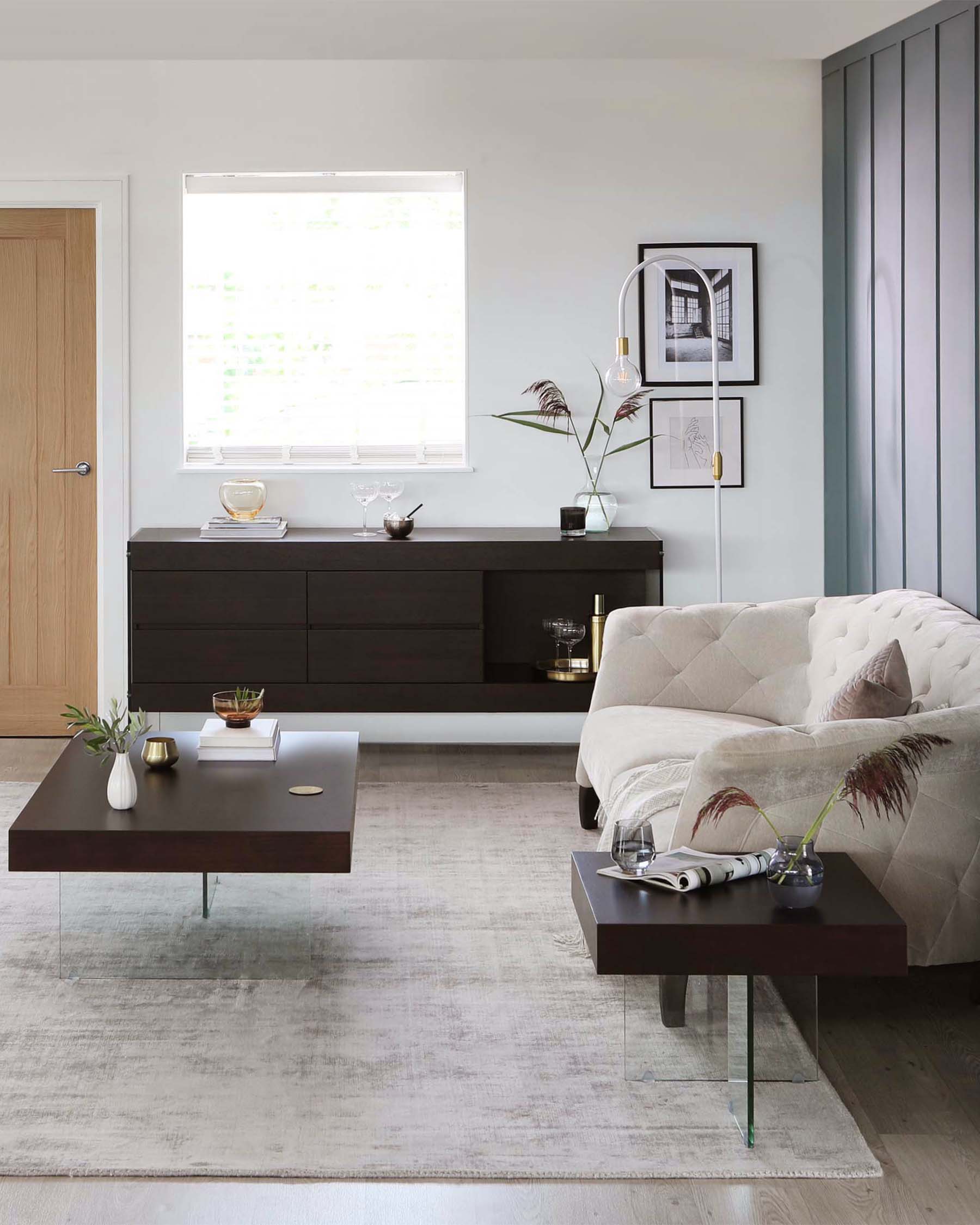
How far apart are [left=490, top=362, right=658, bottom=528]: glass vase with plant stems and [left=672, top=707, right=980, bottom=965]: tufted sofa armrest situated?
263 cm

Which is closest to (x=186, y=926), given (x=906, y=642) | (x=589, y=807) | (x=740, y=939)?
(x=589, y=807)

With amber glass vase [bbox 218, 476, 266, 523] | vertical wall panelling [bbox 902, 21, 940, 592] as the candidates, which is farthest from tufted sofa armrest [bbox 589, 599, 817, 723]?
amber glass vase [bbox 218, 476, 266, 523]

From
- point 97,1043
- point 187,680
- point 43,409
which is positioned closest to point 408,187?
point 43,409

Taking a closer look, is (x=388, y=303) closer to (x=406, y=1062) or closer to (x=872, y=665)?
(x=872, y=665)

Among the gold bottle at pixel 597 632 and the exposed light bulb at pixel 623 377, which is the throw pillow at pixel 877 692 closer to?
the exposed light bulb at pixel 623 377

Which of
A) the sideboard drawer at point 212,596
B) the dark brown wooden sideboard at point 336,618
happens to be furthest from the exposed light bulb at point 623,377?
the sideboard drawer at point 212,596

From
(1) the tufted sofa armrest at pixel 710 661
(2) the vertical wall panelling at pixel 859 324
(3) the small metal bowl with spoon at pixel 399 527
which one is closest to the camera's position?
(1) the tufted sofa armrest at pixel 710 661

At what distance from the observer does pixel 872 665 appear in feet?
9.15

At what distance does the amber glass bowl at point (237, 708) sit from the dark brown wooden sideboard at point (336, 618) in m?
1.36

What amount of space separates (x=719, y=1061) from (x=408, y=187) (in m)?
3.74

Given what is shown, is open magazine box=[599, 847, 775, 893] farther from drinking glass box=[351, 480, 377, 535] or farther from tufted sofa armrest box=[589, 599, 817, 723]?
drinking glass box=[351, 480, 377, 535]

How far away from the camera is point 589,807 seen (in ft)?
12.9

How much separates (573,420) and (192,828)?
9.32 ft

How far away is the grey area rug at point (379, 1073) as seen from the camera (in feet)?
6.78
